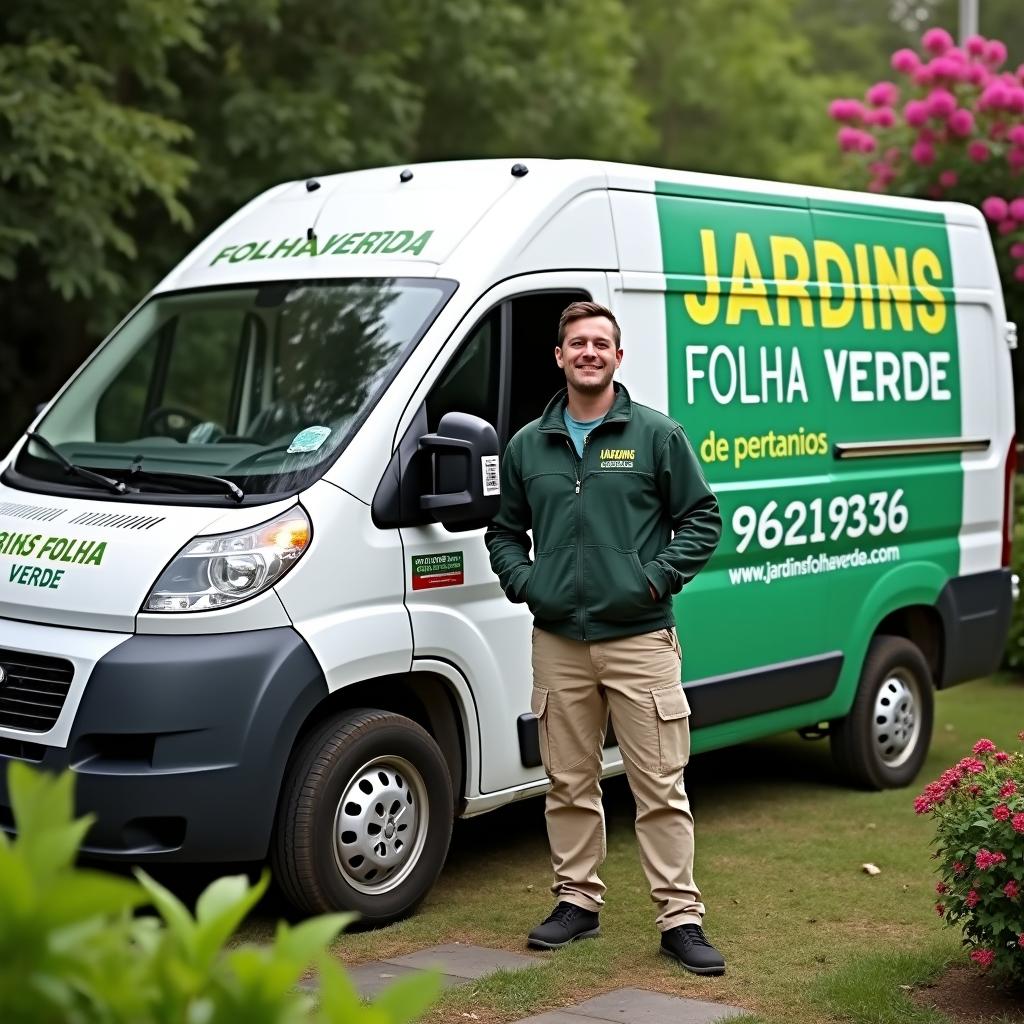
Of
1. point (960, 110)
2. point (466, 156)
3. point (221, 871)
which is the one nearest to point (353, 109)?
point (466, 156)

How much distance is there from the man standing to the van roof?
0.93 metres

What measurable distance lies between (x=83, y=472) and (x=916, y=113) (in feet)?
32.4

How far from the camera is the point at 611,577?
5.11m

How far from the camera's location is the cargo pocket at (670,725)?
17.0ft

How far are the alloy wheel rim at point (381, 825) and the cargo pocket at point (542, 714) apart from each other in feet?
1.47

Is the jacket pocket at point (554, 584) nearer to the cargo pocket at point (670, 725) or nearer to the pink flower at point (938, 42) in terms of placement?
the cargo pocket at point (670, 725)

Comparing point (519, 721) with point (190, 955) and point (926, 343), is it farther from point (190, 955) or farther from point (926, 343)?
point (190, 955)

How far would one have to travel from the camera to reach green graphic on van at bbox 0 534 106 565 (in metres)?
5.21

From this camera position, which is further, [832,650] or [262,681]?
[832,650]

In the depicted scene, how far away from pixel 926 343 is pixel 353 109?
7363 mm

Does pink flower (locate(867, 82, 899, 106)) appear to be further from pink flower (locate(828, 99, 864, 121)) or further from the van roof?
the van roof

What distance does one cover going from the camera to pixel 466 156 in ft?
54.6

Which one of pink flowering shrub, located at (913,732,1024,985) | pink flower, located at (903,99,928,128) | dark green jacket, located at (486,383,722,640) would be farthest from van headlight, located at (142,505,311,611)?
pink flower, located at (903,99,928,128)

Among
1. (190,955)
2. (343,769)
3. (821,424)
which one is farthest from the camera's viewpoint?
(821,424)
